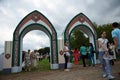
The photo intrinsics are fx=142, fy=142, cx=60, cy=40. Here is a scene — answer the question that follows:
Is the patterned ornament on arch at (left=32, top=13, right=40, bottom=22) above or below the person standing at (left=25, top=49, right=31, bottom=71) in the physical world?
above

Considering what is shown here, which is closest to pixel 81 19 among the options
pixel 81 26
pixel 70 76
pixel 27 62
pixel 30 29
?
pixel 81 26

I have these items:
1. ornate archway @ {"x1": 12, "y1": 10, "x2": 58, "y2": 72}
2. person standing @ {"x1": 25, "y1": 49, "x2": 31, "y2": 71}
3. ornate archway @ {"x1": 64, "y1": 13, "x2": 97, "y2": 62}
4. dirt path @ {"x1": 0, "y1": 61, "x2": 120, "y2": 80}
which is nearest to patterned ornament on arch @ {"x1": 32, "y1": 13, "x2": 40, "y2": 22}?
ornate archway @ {"x1": 12, "y1": 10, "x2": 58, "y2": 72}

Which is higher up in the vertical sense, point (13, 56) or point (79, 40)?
point (79, 40)

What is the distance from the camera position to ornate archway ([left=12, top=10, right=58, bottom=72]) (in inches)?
431

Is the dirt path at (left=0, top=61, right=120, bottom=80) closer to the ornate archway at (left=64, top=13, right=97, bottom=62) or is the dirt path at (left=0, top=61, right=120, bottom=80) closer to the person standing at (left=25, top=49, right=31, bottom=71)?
the person standing at (left=25, top=49, right=31, bottom=71)

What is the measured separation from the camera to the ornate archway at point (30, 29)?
1095cm

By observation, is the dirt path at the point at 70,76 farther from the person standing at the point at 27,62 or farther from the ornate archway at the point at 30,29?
the ornate archway at the point at 30,29

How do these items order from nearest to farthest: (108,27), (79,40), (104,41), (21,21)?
(104,41) → (21,21) → (108,27) → (79,40)

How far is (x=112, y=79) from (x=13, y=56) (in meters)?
7.95

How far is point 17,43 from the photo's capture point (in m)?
11.2

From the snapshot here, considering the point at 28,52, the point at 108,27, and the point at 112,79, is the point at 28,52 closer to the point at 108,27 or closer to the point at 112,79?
the point at 112,79

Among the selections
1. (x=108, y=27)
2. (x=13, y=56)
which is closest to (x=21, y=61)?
(x=13, y=56)

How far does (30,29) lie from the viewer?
1241 cm

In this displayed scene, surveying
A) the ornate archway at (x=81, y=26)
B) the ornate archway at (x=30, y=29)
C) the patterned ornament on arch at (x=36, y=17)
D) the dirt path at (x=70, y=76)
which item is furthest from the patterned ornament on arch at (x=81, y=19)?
the dirt path at (x=70, y=76)
